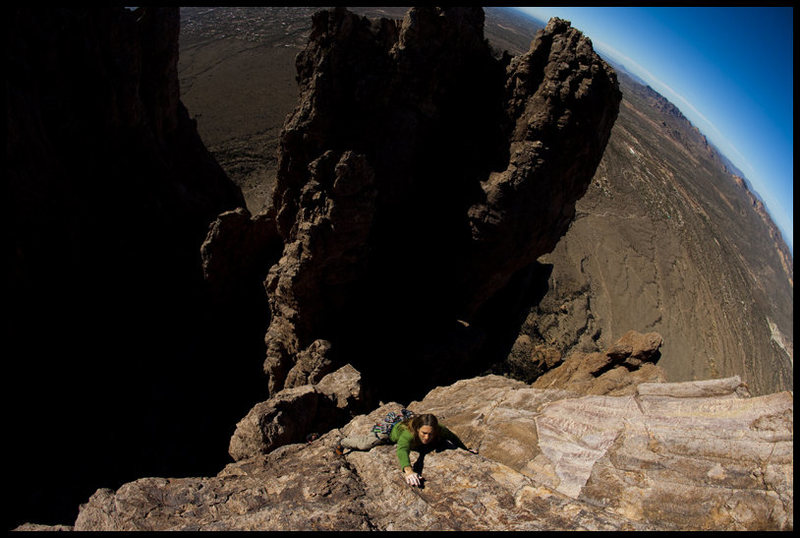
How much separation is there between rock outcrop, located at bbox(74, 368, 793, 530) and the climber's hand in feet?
0.19

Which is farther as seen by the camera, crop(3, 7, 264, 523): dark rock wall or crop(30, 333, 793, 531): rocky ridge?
crop(3, 7, 264, 523): dark rock wall

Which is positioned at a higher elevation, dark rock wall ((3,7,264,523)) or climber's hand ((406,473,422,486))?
climber's hand ((406,473,422,486))

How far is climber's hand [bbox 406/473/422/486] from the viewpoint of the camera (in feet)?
10.2

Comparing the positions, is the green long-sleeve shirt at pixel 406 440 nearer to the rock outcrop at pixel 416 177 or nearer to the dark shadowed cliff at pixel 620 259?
the rock outcrop at pixel 416 177

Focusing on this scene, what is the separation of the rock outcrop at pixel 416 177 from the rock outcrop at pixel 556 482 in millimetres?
3410

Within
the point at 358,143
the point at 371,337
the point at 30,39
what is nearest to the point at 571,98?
the point at 358,143

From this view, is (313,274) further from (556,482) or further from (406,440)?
(556,482)

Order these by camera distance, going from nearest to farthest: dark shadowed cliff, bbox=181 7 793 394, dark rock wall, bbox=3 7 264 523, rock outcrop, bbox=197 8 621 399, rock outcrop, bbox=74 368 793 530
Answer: rock outcrop, bbox=74 368 793 530, rock outcrop, bbox=197 8 621 399, dark rock wall, bbox=3 7 264 523, dark shadowed cliff, bbox=181 7 793 394

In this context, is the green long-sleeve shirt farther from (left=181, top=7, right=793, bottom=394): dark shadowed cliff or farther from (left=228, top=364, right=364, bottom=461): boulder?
(left=181, top=7, right=793, bottom=394): dark shadowed cliff

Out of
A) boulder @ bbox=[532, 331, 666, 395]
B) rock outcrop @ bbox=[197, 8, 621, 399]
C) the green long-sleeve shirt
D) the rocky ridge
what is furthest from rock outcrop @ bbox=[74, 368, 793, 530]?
rock outcrop @ bbox=[197, 8, 621, 399]

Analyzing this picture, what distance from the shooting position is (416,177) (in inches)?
302

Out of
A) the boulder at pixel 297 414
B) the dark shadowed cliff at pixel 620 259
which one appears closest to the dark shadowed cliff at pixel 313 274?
the boulder at pixel 297 414

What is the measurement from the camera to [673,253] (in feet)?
70.5

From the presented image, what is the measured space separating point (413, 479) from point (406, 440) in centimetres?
34
